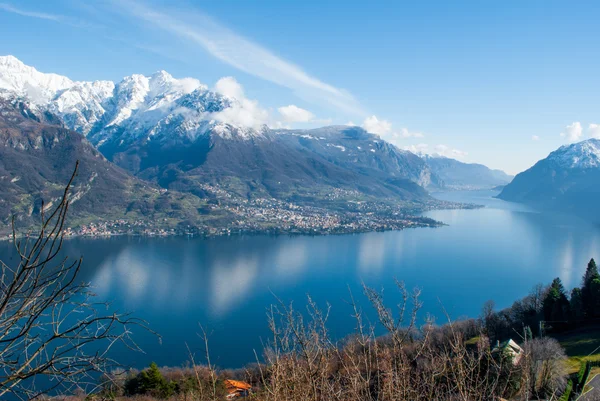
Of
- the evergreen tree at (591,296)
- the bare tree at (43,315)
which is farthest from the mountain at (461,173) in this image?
the bare tree at (43,315)

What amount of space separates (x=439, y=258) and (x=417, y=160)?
358 ft

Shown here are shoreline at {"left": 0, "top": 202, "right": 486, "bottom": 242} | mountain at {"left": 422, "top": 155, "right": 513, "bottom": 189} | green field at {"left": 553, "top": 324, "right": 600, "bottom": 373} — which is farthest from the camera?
mountain at {"left": 422, "top": 155, "right": 513, "bottom": 189}

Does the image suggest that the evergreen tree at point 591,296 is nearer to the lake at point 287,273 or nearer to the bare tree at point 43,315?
the lake at point 287,273

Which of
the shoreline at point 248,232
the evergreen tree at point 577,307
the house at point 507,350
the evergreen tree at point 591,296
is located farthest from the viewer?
the shoreline at point 248,232

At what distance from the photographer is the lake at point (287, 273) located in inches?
711

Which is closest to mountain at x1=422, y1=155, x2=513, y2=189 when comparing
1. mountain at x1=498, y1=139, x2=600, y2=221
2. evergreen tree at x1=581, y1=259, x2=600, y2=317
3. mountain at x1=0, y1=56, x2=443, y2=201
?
mountain at x1=0, y1=56, x2=443, y2=201

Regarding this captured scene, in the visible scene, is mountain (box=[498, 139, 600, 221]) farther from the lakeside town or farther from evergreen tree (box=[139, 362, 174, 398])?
evergreen tree (box=[139, 362, 174, 398])

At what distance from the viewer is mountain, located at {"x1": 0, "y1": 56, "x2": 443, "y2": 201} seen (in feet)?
245

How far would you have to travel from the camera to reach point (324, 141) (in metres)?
132

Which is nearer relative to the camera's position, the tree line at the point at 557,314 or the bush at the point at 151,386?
the bush at the point at 151,386

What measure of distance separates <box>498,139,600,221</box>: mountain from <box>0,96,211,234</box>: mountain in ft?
209

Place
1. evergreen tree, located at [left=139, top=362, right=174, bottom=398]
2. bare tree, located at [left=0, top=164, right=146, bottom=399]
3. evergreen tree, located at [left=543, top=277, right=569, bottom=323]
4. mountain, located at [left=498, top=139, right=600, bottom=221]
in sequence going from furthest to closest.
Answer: mountain, located at [left=498, top=139, right=600, bottom=221], evergreen tree, located at [left=543, top=277, right=569, bottom=323], evergreen tree, located at [left=139, top=362, right=174, bottom=398], bare tree, located at [left=0, top=164, right=146, bottom=399]

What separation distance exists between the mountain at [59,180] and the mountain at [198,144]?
8.97 m

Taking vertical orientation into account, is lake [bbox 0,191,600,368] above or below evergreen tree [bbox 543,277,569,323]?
below
